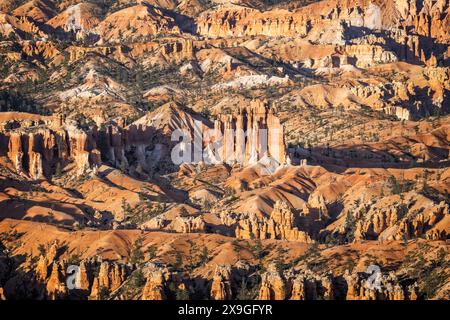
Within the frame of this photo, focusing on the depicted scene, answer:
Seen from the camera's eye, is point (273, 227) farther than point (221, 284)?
Yes

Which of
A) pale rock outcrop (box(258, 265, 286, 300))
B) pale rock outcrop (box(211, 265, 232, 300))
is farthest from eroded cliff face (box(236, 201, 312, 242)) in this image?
pale rock outcrop (box(258, 265, 286, 300))

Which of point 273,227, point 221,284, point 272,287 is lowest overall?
point 272,287

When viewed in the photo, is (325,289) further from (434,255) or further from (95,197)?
(95,197)

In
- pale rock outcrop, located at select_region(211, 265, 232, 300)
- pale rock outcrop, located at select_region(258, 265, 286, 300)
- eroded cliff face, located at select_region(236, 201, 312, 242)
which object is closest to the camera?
pale rock outcrop, located at select_region(258, 265, 286, 300)

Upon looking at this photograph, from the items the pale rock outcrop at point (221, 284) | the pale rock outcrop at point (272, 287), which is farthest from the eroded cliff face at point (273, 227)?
the pale rock outcrop at point (272, 287)

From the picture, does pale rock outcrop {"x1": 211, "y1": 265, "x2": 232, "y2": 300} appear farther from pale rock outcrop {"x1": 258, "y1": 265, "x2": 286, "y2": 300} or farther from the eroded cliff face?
the eroded cliff face

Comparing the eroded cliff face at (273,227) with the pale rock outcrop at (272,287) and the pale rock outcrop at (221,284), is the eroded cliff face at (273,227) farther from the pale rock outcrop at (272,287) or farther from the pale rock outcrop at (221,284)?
the pale rock outcrop at (272,287)

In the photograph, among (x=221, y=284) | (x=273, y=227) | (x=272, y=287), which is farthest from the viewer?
(x=273, y=227)

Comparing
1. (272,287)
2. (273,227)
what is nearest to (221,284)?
(272,287)

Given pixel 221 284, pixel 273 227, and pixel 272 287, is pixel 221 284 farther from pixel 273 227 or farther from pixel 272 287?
pixel 273 227

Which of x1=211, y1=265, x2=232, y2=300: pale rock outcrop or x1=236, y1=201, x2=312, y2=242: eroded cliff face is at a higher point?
x1=236, y1=201, x2=312, y2=242: eroded cliff face
